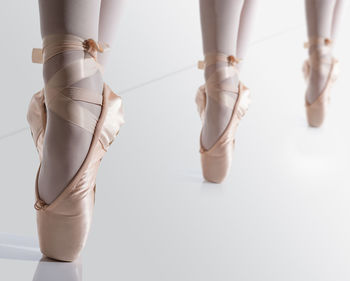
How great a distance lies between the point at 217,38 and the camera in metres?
0.92

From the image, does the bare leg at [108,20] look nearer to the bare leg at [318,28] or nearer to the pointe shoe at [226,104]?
the pointe shoe at [226,104]

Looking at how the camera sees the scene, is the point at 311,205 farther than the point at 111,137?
Yes

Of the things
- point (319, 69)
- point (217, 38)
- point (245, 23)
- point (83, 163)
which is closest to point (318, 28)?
point (319, 69)

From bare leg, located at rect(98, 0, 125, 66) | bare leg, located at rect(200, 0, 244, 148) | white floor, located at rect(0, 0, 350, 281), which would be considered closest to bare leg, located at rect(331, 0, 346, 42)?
white floor, located at rect(0, 0, 350, 281)

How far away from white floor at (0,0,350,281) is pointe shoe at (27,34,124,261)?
3 cm

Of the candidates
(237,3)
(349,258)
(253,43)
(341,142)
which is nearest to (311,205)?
(349,258)

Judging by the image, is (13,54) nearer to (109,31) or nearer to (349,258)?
(109,31)

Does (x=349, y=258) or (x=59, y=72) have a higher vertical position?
(x=59, y=72)

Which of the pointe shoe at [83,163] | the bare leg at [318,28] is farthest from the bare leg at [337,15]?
the pointe shoe at [83,163]

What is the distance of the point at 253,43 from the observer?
216cm

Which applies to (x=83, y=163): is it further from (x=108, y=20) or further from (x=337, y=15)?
(x=337, y=15)

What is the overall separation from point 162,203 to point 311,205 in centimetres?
26

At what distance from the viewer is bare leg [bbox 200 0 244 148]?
0.91 m

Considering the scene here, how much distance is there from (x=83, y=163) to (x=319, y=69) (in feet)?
3.17
